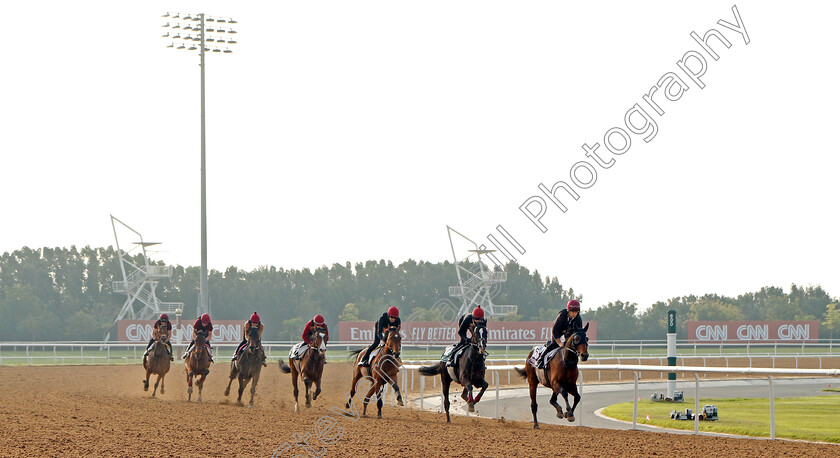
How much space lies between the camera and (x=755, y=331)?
45062 mm

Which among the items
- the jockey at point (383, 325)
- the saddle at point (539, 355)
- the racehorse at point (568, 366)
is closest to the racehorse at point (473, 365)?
the saddle at point (539, 355)

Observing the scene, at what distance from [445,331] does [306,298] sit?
30.3 meters

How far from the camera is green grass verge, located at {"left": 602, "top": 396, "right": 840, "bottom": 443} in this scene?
11695mm

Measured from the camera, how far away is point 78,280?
72.1 meters

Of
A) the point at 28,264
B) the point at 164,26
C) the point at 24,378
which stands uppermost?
the point at 164,26

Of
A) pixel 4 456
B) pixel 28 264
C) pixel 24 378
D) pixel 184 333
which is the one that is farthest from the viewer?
pixel 28 264

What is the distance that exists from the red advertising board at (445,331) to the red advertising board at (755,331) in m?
7.64

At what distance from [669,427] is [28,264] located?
2657 inches

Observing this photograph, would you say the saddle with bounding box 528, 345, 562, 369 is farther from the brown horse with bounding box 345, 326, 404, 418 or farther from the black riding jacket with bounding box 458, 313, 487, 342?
the brown horse with bounding box 345, 326, 404, 418

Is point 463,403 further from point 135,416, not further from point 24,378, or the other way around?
point 24,378

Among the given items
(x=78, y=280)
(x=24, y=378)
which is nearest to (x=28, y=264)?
(x=78, y=280)

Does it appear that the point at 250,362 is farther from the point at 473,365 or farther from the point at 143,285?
the point at 143,285

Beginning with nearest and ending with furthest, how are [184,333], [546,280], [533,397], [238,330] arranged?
[533,397] < [184,333] < [238,330] < [546,280]

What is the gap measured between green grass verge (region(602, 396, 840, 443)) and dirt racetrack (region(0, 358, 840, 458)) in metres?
0.89
